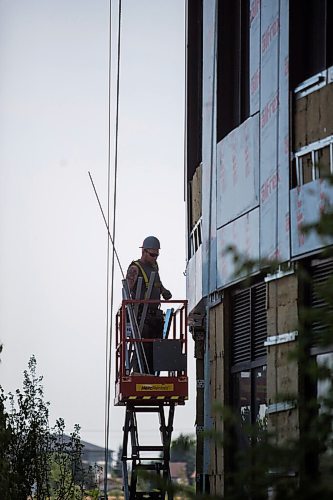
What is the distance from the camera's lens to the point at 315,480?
5484 millimetres

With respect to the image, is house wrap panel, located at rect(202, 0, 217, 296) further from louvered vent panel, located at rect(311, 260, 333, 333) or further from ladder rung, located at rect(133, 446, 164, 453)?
louvered vent panel, located at rect(311, 260, 333, 333)

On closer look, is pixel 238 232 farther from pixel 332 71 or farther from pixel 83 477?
pixel 83 477

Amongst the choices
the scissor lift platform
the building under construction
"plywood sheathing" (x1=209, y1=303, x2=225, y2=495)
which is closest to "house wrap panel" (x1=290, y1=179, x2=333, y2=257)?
the building under construction

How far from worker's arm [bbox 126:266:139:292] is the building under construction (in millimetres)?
977

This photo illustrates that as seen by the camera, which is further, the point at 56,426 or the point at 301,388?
the point at 56,426

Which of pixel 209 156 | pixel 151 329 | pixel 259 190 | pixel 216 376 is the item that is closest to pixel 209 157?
pixel 209 156

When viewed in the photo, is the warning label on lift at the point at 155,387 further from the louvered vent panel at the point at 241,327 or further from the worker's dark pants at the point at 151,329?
the louvered vent panel at the point at 241,327

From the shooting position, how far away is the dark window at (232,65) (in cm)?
1706

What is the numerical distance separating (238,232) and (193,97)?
20.5ft

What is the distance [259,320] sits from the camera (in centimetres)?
1560

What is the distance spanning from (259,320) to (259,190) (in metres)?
1.64

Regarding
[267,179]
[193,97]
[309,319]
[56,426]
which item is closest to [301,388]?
[267,179]

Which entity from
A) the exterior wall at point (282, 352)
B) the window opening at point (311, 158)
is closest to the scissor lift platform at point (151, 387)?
the exterior wall at point (282, 352)

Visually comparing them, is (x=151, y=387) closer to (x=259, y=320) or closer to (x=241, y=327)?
(x=241, y=327)
